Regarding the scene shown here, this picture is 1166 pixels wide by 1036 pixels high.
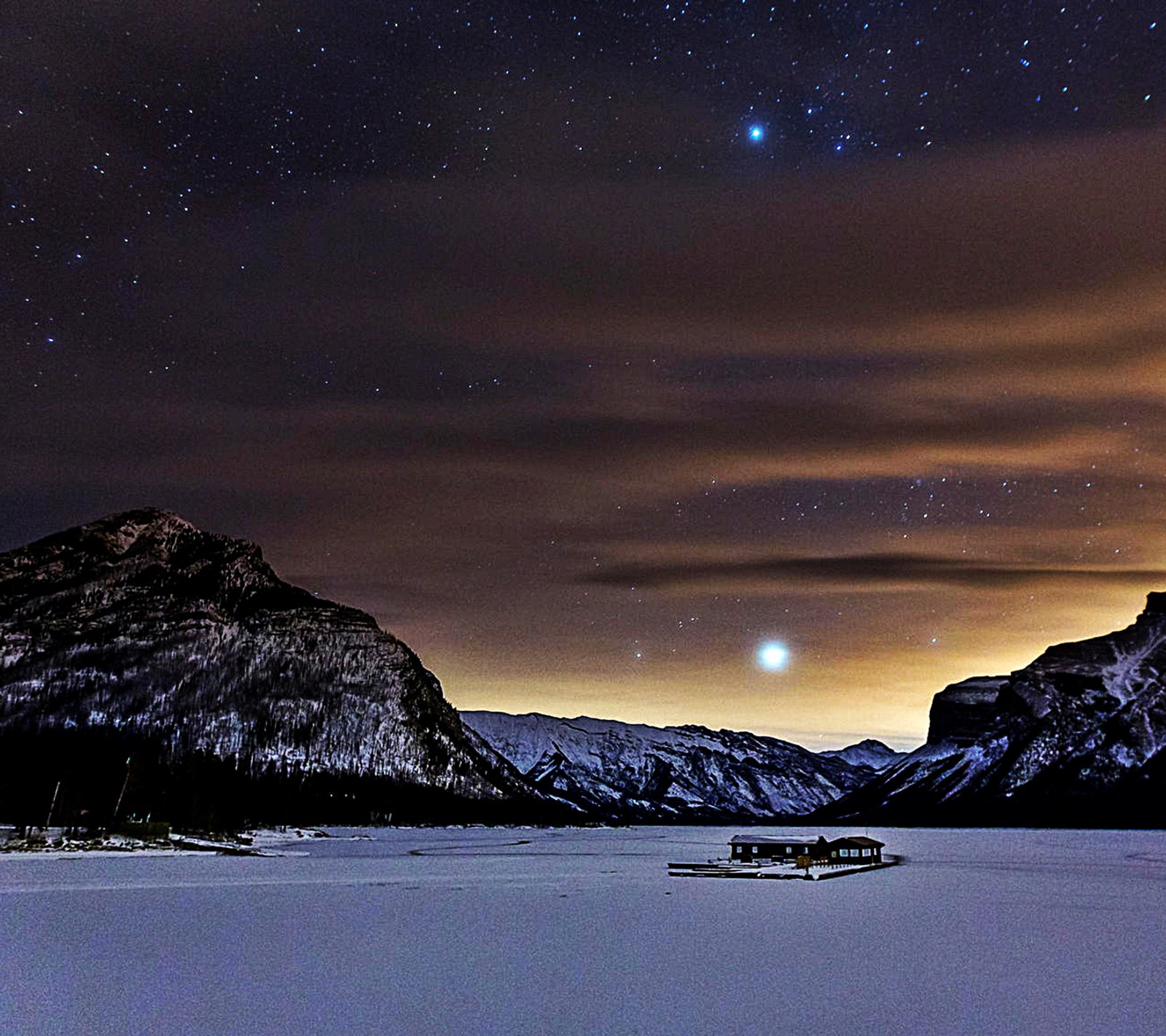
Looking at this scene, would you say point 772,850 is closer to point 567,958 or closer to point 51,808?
point 51,808

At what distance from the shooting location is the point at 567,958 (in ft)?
139

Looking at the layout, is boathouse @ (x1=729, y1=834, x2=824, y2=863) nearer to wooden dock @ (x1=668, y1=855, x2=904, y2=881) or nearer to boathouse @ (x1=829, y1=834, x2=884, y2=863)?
boathouse @ (x1=829, y1=834, x2=884, y2=863)

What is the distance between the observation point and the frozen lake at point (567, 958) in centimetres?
3042

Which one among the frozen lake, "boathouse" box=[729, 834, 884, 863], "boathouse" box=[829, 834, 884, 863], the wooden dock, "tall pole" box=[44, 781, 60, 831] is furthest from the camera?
"tall pole" box=[44, 781, 60, 831]

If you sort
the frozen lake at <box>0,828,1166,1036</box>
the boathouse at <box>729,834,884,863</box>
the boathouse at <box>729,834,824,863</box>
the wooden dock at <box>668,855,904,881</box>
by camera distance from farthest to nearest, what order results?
the boathouse at <box>729,834,824,863</box> < the boathouse at <box>729,834,884,863</box> < the wooden dock at <box>668,855,904,881</box> < the frozen lake at <box>0,828,1166,1036</box>

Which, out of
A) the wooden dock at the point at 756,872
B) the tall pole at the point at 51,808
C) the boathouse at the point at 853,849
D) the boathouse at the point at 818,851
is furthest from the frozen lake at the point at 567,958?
the tall pole at the point at 51,808

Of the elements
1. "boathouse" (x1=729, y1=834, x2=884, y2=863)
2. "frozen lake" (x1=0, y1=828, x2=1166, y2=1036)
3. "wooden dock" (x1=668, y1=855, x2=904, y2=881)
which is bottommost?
"frozen lake" (x1=0, y1=828, x2=1166, y2=1036)

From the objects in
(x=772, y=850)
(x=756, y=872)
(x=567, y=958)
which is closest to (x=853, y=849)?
(x=772, y=850)

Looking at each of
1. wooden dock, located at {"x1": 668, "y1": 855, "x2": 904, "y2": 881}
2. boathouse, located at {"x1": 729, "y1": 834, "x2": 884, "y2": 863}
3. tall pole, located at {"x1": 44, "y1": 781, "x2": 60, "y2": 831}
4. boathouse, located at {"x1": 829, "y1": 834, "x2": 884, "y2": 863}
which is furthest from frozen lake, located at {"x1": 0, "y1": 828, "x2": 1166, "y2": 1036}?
tall pole, located at {"x1": 44, "y1": 781, "x2": 60, "y2": 831}

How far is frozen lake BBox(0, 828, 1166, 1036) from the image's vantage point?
3042 centimetres

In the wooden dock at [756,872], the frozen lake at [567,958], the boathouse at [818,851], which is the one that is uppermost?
the boathouse at [818,851]

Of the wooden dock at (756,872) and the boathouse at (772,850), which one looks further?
the boathouse at (772,850)

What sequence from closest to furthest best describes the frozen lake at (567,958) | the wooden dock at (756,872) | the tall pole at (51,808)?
1. the frozen lake at (567,958)
2. the wooden dock at (756,872)
3. the tall pole at (51,808)

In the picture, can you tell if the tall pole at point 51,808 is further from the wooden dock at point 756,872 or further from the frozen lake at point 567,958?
the wooden dock at point 756,872
